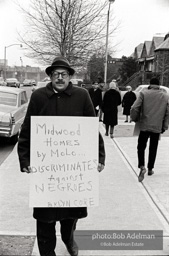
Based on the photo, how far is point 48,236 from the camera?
3361 millimetres

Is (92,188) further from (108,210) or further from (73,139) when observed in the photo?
(108,210)

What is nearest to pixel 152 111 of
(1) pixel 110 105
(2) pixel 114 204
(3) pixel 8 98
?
(2) pixel 114 204

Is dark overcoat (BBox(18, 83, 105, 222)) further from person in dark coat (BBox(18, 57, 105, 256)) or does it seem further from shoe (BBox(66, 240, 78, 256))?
shoe (BBox(66, 240, 78, 256))

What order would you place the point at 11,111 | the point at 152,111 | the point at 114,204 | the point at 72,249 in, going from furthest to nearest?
1. the point at 11,111
2. the point at 152,111
3. the point at 114,204
4. the point at 72,249

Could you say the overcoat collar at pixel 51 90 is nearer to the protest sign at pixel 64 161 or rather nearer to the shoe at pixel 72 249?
the protest sign at pixel 64 161

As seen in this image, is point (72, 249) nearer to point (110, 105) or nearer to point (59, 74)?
point (59, 74)

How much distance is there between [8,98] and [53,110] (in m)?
7.70

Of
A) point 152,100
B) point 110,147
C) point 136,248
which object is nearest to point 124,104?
point 110,147

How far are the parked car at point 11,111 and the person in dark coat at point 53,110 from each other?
237 inches

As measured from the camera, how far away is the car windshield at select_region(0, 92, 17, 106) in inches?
415

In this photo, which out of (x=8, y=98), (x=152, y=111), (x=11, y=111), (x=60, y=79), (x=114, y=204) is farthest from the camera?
(x=8, y=98)

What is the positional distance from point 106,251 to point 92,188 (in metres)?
0.77

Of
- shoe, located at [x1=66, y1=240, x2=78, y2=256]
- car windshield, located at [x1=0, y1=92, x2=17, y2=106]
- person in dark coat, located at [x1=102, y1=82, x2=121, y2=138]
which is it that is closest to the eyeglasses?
shoe, located at [x1=66, y1=240, x2=78, y2=256]

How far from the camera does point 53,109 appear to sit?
3.27 metres
